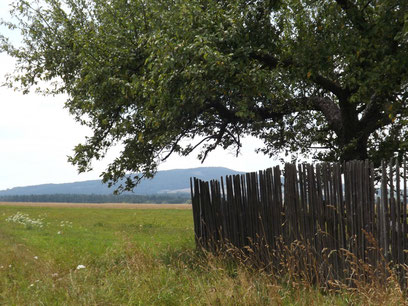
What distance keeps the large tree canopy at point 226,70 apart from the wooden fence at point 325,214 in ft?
6.01

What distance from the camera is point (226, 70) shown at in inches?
348

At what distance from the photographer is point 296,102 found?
41.1 feet

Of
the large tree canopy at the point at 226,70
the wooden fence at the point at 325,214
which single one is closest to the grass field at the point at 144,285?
the wooden fence at the point at 325,214

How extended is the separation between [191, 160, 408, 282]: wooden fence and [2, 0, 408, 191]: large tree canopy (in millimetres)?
1832

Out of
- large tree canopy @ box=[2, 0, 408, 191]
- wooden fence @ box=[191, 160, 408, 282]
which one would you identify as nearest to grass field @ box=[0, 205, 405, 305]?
wooden fence @ box=[191, 160, 408, 282]

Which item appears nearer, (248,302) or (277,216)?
(248,302)

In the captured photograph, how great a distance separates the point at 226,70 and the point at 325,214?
3515 millimetres

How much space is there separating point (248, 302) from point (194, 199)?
233 inches

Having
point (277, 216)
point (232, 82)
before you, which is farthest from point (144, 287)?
point (232, 82)

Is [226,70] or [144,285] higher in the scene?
[226,70]

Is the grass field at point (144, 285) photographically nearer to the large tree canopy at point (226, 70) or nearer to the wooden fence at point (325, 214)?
the wooden fence at point (325, 214)

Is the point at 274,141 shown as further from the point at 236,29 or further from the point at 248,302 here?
the point at 248,302

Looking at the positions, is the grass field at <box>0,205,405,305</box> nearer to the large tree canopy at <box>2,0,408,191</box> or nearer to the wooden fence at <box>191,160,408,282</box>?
the wooden fence at <box>191,160,408,282</box>

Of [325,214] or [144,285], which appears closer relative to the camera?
[144,285]
